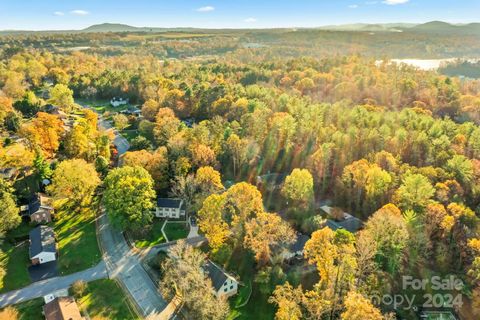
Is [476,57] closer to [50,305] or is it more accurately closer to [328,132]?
[328,132]

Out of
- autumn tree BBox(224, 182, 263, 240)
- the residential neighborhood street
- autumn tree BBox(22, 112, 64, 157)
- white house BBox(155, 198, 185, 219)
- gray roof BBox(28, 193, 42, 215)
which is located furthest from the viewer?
the residential neighborhood street

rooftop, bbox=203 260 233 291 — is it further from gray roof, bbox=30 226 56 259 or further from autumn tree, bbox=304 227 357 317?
gray roof, bbox=30 226 56 259

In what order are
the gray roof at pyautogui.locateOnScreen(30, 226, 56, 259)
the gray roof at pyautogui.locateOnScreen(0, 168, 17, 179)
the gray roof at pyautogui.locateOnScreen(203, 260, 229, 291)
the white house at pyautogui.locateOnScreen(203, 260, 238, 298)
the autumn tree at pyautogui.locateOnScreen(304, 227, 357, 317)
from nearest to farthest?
1. the autumn tree at pyautogui.locateOnScreen(304, 227, 357, 317)
2. the white house at pyautogui.locateOnScreen(203, 260, 238, 298)
3. the gray roof at pyautogui.locateOnScreen(203, 260, 229, 291)
4. the gray roof at pyautogui.locateOnScreen(30, 226, 56, 259)
5. the gray roof at pyautogui.locateOnScreen(0, 168, 17, 179)

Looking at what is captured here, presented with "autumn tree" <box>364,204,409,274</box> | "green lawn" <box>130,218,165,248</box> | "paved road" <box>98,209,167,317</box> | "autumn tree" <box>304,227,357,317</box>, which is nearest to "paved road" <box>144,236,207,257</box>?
"green lawn" <box>130,218,165,248</box>

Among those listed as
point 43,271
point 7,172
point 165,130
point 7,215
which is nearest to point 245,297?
point 43,271

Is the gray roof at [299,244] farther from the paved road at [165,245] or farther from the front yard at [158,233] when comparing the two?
the front yard at [158,233]

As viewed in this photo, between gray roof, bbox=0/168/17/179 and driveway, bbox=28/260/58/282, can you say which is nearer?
driveway, bbox=28/260/58/282

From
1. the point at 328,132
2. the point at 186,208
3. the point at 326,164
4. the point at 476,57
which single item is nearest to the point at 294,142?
the point at 328,132
